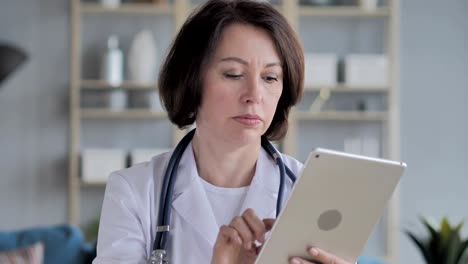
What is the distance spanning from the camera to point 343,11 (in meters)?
5.49

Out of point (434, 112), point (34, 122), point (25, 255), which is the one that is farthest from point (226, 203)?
point (434, 112)

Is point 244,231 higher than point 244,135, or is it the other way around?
point 244,135

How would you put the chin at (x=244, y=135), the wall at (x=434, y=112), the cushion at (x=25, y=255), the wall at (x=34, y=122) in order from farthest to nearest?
the wall at (x=434, y=112), the wall at (x=34, y=122), the cushion at (x=25, y=255), the chin at (x=244, y=135)

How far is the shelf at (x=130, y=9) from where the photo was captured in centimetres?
545

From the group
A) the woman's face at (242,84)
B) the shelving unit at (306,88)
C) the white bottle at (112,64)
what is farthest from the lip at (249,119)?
the white bottle at (112,64)

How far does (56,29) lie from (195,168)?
396cm

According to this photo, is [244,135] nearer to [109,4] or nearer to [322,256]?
[322,256]

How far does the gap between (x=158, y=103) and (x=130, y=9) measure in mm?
666

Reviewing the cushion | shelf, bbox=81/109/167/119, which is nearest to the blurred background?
shelf, bbox=81/109/167/119

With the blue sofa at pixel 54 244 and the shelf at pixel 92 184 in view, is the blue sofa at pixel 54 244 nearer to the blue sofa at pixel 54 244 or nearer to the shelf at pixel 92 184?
the blue sofa at pixel 54 244

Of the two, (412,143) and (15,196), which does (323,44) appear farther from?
(15,196)

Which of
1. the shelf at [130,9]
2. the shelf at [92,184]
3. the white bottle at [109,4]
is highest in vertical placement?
the white bottle at [109,4]

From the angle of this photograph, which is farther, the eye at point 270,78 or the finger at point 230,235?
the eye at point 270,78

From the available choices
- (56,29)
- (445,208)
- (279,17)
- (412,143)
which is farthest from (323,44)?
(279,17)
